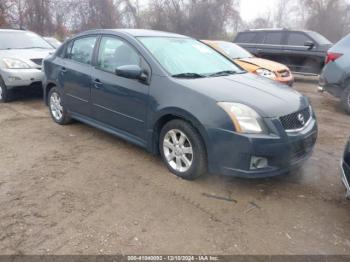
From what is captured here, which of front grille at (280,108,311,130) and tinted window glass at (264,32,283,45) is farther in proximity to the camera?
tinted window glass at (264,32,283,45)

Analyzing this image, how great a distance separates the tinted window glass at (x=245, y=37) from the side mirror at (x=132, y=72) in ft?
30.3

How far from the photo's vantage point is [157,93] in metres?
3.89

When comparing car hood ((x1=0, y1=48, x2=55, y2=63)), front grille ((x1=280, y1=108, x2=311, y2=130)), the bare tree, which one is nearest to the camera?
front grille ((x1=280, y1=108, x2=311, y2=130))

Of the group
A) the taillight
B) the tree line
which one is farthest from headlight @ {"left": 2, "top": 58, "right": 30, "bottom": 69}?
the tree line

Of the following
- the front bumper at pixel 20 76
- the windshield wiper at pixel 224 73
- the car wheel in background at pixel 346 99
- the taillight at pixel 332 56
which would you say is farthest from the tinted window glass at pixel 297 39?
the front bumper at pixel 20 76

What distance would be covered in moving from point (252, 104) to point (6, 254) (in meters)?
2.57

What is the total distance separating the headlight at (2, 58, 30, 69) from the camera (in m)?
7.06

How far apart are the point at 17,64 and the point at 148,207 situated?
526cm

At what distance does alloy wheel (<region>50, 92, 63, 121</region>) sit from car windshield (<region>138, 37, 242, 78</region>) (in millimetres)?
2118

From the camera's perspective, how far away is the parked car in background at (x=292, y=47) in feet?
36.3

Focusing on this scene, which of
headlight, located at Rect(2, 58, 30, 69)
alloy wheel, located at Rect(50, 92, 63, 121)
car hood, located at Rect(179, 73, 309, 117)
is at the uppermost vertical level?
car hood, located at Rect(179, 73, 309, 117)

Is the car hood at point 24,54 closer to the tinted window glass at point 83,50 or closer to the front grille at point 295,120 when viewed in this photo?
the tinted window glass at point 83,50

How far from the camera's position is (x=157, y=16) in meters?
27.0

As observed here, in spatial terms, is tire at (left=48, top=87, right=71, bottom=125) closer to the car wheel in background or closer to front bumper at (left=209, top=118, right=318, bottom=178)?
front bumper at (left=209, top=118, right=318, bottom=178)
